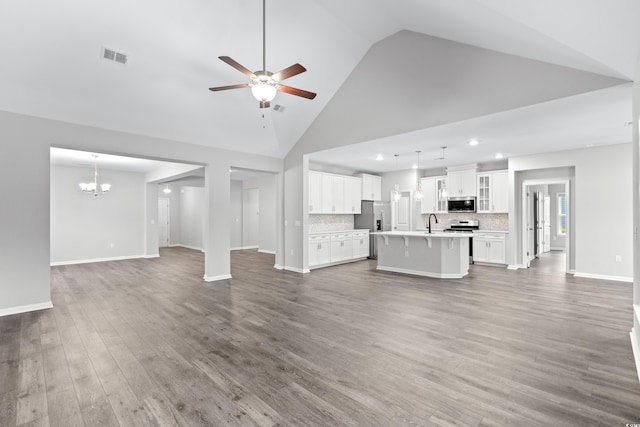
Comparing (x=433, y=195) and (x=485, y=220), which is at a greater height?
(x=433, y=195)

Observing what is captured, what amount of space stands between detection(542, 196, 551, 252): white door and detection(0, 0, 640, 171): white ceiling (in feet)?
18.2

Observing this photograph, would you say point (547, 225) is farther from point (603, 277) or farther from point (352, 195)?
point (352, 195)

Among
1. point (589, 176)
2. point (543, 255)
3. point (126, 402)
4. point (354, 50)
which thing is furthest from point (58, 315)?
point (543, 255)

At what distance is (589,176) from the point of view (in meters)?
6.30

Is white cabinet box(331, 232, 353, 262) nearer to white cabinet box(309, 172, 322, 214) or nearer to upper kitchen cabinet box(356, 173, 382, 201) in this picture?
white cabinet box(309, 172, 322, 214)

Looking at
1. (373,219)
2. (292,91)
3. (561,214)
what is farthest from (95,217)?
(561,214)

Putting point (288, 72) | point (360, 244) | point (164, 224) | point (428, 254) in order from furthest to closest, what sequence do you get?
point (164, 224), point (360, 244), point (428, 254), point (288, 72)

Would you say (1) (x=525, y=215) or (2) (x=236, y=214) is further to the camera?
(2) (x=236, y=214)

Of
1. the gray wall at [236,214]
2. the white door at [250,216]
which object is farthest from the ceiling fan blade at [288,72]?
the gray wall at [236,214]

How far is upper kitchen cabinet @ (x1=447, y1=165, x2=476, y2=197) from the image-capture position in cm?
827

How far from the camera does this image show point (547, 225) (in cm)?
1094

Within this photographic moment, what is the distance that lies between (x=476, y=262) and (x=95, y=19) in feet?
29.3

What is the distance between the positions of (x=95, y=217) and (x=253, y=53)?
7429 millimetres

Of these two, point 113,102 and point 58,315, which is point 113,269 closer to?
point 58,315
